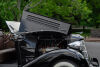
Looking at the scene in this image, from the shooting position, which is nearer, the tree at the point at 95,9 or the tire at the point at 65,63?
the tire at the point at 65,63

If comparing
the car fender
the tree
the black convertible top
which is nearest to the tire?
the car fender

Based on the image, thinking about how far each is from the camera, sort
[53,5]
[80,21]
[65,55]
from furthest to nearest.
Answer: [80,21] < [53,5] < [65,55]

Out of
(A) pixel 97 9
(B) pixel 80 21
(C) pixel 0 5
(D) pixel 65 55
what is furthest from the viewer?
(B) pixel 80 21

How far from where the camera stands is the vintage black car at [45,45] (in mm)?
3963

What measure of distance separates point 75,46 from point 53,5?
53.5ft

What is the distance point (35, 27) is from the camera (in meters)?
4.06

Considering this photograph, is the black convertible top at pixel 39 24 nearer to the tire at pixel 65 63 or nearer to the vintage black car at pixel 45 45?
the vintage black car at pixel 45 45

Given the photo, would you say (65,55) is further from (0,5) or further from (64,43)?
(0,5)

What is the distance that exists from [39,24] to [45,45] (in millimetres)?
424

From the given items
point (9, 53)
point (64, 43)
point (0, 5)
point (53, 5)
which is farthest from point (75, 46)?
point (53, 5)

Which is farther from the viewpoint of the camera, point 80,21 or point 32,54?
point 80,21

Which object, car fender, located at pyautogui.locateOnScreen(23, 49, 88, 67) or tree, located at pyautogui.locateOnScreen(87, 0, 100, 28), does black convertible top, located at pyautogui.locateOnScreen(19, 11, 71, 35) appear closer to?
car fender, located at pyautogui.locateOnScreen(23, 49, 88, 67)

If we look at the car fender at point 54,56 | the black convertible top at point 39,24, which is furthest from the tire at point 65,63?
the black convertible top at point 39,24

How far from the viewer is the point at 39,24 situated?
4.14 meters
